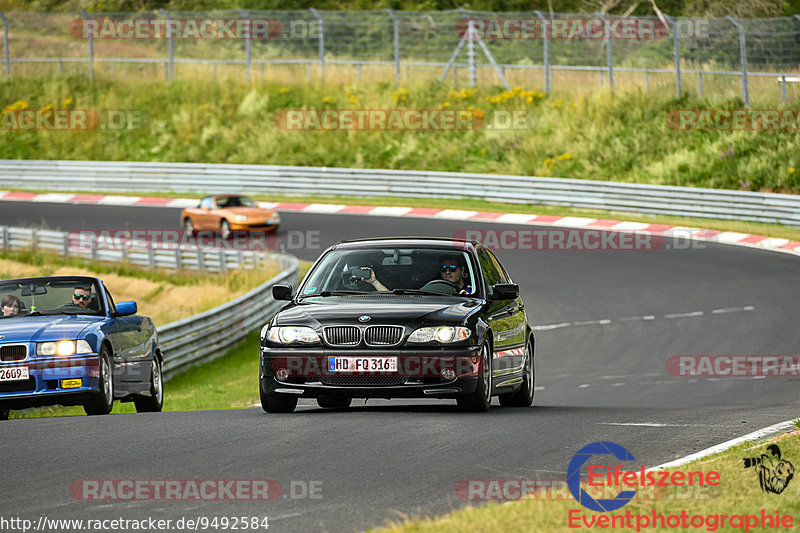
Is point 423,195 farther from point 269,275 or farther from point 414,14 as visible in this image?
point 269,275

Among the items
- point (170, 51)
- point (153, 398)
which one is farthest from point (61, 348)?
point (170, 51)

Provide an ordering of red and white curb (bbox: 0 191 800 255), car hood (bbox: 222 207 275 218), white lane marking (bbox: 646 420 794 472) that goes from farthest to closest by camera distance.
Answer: car hood (bbox: 222 207 275 218), red and white curb (bbox: 0 191 800 255), white lane marking (bbox: 646 420 794 472)

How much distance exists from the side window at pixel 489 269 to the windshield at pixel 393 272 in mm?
248

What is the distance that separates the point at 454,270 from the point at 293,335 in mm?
1761

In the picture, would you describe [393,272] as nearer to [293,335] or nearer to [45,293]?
[293,335]

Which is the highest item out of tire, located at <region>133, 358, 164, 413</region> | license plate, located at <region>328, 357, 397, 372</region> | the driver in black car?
the driver in black car

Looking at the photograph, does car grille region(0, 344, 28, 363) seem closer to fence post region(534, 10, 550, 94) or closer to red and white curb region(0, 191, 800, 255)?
red and white curb region(0, 191, 800, 255)

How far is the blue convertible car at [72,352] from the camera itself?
11.1 meters

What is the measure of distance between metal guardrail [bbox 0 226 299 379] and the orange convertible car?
310 cm

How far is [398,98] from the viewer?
4412cm

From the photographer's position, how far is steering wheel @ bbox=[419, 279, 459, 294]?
10633 millimetres

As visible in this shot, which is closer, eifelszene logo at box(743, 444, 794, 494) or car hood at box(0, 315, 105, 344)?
eifelszene logo at box(743, 444, 794, 494)

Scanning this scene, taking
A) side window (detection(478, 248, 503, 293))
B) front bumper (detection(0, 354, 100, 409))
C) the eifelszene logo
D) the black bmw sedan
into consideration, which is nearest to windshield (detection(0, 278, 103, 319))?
front bumper (detection(0, 354, 100, 409))

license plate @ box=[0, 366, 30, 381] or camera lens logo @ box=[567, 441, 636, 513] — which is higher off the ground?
camera lens logo @ box=[567, 441, 636, 513]
